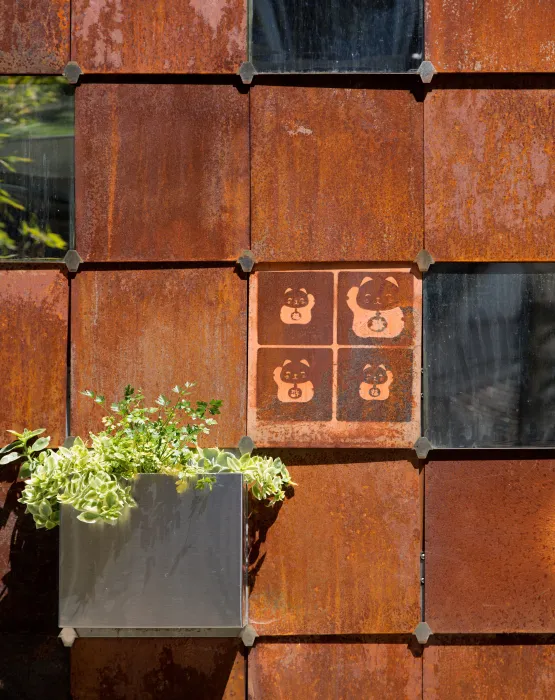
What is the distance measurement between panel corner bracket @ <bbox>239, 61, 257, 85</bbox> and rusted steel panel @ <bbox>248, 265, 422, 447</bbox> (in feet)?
3.53

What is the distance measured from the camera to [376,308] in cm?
343

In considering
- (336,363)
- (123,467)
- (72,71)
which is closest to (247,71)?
(72,71)

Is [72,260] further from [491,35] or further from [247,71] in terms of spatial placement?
[491,35]

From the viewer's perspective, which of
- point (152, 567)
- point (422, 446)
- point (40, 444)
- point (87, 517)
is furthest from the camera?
point (422, 446)

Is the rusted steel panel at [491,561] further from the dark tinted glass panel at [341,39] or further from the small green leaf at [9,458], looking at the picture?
the dark tinted glass panel at [341,39]

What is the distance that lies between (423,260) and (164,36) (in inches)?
73.4

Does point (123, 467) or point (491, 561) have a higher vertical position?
point (123, 467)

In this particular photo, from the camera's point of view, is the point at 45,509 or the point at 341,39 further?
the point at 341,39

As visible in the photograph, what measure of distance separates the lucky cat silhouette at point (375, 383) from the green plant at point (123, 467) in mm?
649

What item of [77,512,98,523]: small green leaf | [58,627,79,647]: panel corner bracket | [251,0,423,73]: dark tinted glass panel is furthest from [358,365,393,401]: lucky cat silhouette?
[58,627,79,647]: panel corner bracket

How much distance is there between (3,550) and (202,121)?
2568 mm

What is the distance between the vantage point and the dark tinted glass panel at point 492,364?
341 centimetres

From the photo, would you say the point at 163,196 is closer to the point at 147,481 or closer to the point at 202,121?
the point at 202,121

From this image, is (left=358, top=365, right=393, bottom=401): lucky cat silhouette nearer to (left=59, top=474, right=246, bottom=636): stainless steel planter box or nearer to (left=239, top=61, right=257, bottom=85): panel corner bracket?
(left=59, top=474, right=246, bottom=636): stainless steel planter box
